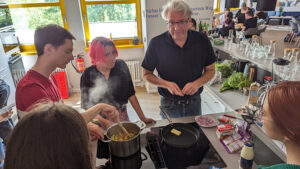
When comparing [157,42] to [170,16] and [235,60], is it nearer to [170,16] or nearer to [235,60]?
[170,16]

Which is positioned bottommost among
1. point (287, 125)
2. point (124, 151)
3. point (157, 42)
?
point (124, 151)

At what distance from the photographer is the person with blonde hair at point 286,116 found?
2.53ft

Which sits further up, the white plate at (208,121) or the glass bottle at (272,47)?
the glass bottle at (272,47)

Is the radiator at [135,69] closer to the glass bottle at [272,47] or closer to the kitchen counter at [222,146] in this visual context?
the glass bottle at [272,47]

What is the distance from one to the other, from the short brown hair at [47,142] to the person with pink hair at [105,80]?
1114 mm

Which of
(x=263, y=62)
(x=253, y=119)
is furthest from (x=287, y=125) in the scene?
(x=263, y=62)

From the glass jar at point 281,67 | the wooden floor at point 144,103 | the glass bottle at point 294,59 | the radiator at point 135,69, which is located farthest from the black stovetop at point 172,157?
the radiator at point 135,69

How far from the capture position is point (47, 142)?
62cm

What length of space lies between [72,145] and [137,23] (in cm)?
412

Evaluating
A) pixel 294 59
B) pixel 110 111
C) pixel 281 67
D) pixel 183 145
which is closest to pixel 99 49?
pixel 110 111

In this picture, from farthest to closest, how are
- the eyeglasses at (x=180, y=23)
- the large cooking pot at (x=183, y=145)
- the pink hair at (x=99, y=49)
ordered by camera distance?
the pink hair at (x=99, y=49) < the eyeglasses at (x=180, y=23) < the large cooking pot at (x=183, y=145)

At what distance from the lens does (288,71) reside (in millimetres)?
1892

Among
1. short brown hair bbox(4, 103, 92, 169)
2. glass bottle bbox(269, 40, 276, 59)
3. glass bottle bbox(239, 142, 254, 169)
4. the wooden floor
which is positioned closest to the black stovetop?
glass bottle bbox(239, 142, 254, 169)

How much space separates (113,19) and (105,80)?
9.44 feet
